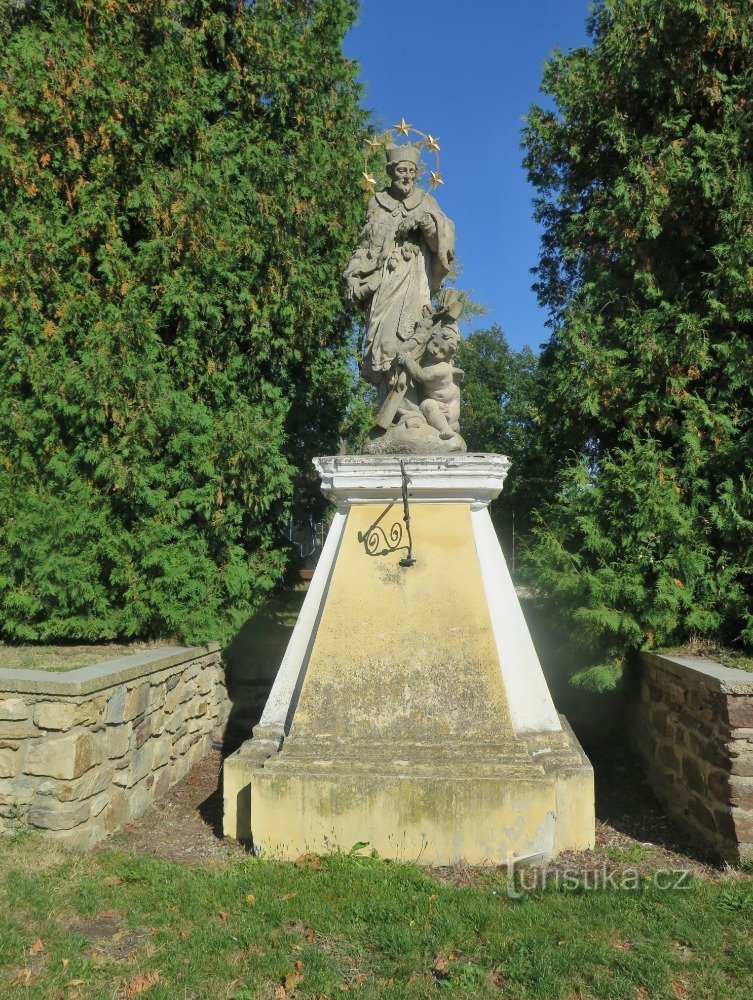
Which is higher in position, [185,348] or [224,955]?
[185,348]

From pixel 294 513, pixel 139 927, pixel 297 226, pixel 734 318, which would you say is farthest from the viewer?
pixel 294 513

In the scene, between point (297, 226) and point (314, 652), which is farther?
point (297, 226)

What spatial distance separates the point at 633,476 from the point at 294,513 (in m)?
3.20

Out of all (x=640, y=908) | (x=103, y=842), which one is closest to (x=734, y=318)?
(x=640, y=908)

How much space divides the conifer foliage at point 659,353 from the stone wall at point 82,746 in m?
3.07

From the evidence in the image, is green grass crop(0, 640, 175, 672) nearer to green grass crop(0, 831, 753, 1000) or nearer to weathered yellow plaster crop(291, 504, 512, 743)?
green grass crop(0, 831, 753, 1000)

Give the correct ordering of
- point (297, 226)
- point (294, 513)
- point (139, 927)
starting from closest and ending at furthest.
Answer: point (139, 927) < point (297, 226) < point (294, 513)

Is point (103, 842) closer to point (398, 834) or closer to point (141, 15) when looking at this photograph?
point (398, 834)

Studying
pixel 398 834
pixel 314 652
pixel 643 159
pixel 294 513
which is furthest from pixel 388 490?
pixel 643 159

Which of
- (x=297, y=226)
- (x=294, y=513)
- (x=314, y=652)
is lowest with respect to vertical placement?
(x=314, y=652)

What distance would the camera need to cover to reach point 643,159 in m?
6.07

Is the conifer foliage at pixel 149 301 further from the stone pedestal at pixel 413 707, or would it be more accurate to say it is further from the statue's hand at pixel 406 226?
the stone pedestal at pixel 413 707

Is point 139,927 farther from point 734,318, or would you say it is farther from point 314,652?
point 734,318

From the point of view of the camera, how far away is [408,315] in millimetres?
5242
